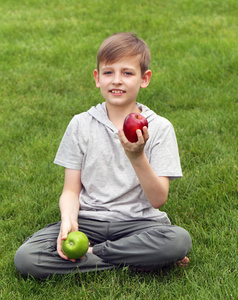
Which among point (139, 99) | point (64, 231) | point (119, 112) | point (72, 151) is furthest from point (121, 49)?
point (139, 99)

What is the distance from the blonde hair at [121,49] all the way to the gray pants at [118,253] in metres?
1.05

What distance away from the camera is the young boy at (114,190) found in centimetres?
284

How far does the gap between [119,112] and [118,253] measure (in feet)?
2.95

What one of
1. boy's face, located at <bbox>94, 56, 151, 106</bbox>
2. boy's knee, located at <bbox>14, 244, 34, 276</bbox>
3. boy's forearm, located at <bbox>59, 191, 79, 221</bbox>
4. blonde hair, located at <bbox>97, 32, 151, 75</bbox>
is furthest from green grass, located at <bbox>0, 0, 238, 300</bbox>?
blonde hair, located at <bbox>97, 32, 151, 75</bbox>

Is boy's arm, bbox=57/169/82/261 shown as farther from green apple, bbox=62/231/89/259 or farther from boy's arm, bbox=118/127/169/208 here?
boy's arm, bbox=118/127/169/208

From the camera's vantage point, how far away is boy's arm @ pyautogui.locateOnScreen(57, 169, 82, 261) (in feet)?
9.36

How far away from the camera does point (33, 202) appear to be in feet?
12.1

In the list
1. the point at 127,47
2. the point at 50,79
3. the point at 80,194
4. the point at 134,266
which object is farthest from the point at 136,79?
the point at 50,79

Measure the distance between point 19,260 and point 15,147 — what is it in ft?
6.66

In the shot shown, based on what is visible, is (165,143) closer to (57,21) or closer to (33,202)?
(33,202)

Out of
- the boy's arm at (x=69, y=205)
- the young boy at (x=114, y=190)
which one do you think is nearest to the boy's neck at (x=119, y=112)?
the young boy at (x=114, y=190)

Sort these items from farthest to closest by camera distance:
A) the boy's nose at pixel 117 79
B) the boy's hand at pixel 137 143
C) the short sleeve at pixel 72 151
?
the short sleeve at pixel 72 151 → the boy's nose at pixel 117 79 → the boy's hand at pixel 137 143

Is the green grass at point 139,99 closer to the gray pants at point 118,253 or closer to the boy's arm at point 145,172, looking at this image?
the gray pants at point 118,253

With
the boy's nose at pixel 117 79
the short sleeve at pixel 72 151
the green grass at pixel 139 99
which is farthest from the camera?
the short sleeve at pixel 72 151
